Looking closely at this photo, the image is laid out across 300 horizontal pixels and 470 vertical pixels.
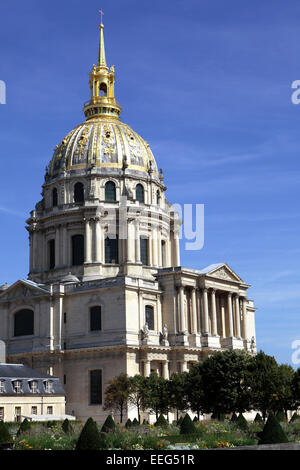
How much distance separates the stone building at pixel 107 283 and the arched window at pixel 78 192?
141 mm

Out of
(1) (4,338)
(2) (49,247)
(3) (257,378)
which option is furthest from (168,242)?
(3) (257,378)

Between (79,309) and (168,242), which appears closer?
(79,309)

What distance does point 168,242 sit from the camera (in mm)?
89438

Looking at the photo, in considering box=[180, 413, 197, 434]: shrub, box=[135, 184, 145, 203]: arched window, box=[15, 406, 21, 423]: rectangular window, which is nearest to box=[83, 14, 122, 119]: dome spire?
box=[135, 184, 145, 203]: arched window

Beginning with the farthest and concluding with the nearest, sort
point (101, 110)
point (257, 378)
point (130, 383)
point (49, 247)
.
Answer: point (101, 110)
point (49, 247)
point (130, 383)
point (257, 378)

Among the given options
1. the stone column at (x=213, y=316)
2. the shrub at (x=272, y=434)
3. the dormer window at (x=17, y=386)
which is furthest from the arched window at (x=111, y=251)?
the shrub at (x=272, y=434)

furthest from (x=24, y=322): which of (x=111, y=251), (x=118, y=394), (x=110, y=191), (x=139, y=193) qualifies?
(x=139, y=193)

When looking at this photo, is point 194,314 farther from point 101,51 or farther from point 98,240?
point 101,51

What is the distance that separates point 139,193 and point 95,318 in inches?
785

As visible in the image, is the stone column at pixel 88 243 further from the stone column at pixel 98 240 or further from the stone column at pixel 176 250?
the stone column at pixel 176 250

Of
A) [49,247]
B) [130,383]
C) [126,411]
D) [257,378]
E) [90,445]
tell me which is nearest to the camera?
[90,445]

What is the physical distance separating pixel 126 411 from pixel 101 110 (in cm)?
4218

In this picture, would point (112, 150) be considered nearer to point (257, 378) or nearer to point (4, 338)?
point (4, 338)

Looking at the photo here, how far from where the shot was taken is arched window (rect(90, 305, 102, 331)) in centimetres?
7350
